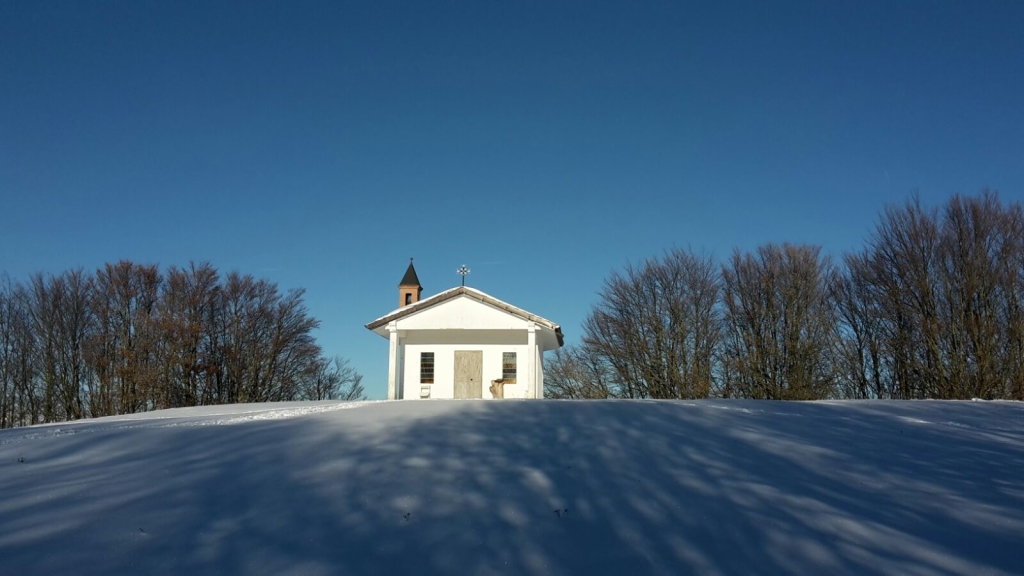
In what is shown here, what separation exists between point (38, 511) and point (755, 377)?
3062 cm

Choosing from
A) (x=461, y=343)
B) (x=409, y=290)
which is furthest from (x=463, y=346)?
(x=409, y=290)

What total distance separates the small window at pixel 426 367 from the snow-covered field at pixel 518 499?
45.8ft

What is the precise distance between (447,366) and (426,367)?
749 mm

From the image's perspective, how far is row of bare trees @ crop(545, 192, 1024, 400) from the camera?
26734 mm

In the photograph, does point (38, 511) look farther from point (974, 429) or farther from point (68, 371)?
point (68, 371)

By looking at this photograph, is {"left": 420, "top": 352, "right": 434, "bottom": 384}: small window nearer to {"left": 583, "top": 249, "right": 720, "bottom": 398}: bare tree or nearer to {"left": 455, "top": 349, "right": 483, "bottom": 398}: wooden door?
{"left": 455, "top": 349, "right": 483, "bottom": 398}: wooden door

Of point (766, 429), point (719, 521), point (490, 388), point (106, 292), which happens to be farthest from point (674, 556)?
point (106, 292)

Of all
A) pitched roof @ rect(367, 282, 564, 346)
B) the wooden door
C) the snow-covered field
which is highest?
pitched roof @ rect(367, 282, 564, 346)

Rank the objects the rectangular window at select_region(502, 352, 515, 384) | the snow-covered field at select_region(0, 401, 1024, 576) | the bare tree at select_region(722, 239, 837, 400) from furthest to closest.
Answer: the bare tree at select_region(722, 239, 837, 400), the rectangular window at select_region(502, 352, 515, 384), the snow-covered field at select_region(0, 401, 1024, 576)

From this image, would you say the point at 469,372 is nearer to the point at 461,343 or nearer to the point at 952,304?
the point at 461,343

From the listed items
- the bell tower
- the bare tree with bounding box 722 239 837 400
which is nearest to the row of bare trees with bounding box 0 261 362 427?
the bell tower

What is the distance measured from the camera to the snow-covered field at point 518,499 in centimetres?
505

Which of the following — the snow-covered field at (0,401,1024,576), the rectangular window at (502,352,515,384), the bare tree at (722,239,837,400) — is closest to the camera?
the snow-covered field at (0,401,1024,576)

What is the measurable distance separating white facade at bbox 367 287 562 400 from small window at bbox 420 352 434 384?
0.04 metres
